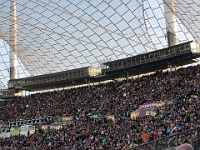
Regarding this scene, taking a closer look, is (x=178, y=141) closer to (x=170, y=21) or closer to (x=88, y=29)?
(x=170, y=21)

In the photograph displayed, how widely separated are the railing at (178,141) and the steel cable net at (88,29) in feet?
117

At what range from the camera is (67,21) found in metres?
57.7

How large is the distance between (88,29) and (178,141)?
158 feet

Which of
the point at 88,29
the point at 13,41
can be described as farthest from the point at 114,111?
the point at 13,41

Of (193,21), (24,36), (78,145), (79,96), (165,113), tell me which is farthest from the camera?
(24,36)

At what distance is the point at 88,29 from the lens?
58312mm

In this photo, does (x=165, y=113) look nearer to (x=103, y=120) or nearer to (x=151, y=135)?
(x=151, y=135)

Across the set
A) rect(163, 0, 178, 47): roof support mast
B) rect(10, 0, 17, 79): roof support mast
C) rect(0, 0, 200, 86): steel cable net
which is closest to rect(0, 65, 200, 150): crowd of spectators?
rect(163, 0, 178, 47): roof support mast

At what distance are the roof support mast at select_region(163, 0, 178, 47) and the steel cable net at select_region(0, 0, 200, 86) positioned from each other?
2.09ft

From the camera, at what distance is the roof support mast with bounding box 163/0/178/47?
46.2m

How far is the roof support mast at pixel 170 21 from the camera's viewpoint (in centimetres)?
4622

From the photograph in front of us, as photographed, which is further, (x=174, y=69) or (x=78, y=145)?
(x=174, y=69)

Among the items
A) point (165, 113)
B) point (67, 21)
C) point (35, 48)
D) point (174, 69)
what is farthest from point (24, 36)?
point (165, 113)

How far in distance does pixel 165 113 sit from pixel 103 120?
9.28 meters
